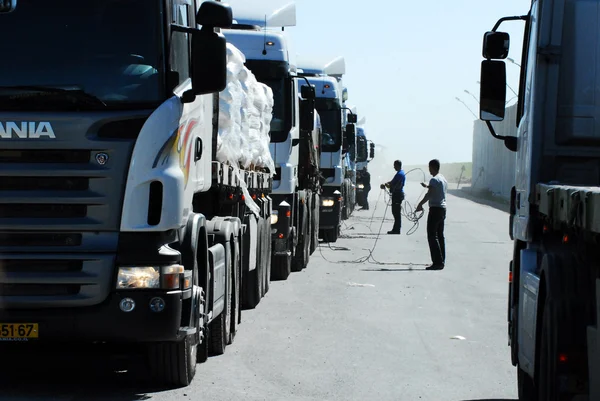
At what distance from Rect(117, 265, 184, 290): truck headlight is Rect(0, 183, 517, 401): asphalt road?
33.1 inches

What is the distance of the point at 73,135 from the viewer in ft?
26.5

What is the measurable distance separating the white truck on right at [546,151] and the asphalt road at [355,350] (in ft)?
4.04

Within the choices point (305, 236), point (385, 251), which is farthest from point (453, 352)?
point (385, 251)

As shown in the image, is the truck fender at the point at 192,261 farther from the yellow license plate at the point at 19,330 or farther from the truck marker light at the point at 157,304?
the yellow license plate at the point at 19,330

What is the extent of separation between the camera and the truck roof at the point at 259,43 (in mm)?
17125

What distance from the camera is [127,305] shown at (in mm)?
8117

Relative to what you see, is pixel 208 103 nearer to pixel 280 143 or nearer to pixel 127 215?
pixel 127 215

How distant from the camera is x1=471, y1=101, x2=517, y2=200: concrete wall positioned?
61559mm

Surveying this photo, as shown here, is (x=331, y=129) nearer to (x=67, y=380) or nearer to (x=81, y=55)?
(x=67, y=380)

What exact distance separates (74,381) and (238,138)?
12.3ft

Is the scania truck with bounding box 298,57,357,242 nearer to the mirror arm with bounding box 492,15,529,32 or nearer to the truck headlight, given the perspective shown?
the mirror arm with bounding box 492,15,529,32

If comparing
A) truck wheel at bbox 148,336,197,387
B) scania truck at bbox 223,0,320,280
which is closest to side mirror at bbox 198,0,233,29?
truck wheel at bbox 148,336,197,387

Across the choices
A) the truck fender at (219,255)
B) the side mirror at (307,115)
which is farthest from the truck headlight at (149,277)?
Answer: the side mirror at (307,115)

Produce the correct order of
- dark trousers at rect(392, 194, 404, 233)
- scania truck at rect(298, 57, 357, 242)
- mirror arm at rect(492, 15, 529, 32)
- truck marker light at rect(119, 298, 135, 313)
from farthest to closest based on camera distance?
dark trousers at rect(392, 194, 404, 233), scania truck at rect(298, 57, 357, 242), mirror arm at rect(492, 15, 529, 32), truck marker light at rect(119, 298, 135, 313)
